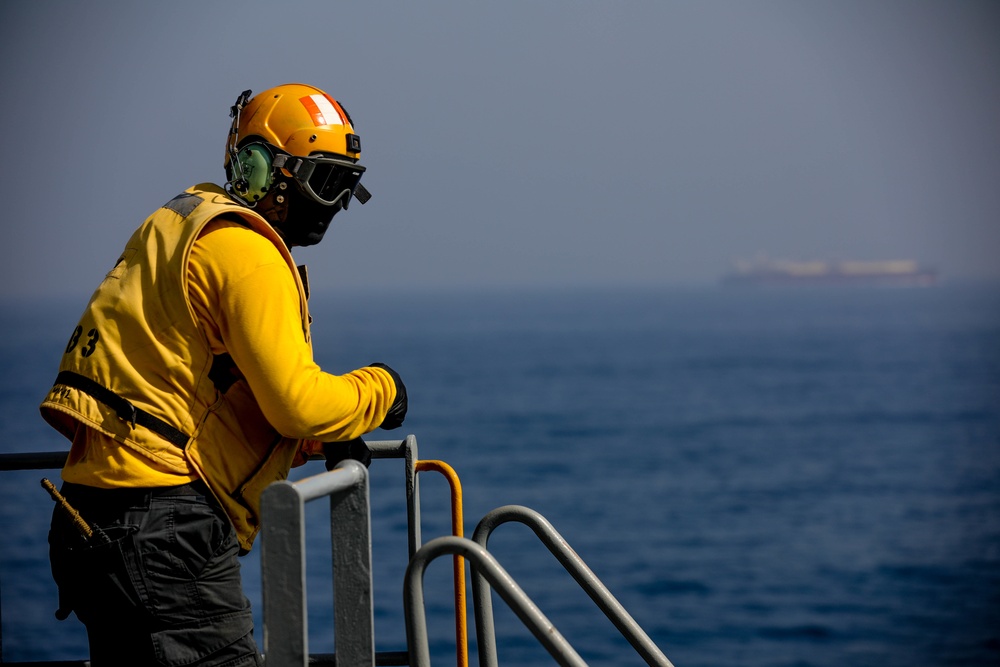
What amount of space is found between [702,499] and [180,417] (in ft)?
160

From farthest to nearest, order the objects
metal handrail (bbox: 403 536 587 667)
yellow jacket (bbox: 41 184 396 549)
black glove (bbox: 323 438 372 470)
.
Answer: black glove (bbox: 323 438 372 470) → yellow jacket (bbox: 41 184 396 549) → metal handrail (bbox: 403 536 587 667)

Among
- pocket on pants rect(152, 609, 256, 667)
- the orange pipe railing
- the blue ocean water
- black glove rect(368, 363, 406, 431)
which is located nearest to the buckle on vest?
pocket on pants rect(152, 609, 256, 667)

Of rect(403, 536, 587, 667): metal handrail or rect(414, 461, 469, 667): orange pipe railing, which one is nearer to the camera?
rect(403, 536, 587, 667): metal handrail

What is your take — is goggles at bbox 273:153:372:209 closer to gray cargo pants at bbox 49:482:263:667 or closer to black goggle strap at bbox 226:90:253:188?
black goggle strap at bbox 226:90:253:188

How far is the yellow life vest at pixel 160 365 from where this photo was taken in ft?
8.98

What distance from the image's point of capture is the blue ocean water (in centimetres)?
3234

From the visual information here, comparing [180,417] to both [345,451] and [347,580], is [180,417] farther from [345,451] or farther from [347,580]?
[347,580]

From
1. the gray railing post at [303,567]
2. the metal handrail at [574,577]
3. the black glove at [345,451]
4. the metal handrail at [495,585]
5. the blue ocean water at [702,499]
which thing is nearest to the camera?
the gray railing post at [303,567]

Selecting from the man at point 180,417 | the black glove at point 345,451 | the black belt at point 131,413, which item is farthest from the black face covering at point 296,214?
the black belt at point 131,413

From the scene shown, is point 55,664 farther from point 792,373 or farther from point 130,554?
point 792,373

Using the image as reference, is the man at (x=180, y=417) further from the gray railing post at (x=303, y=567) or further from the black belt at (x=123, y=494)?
the gray railing post at (x=303, y=567)

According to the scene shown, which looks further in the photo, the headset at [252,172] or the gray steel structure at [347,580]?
the headset at [252,172]

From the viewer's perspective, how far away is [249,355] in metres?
2.69

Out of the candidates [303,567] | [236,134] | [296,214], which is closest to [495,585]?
[303,567]
